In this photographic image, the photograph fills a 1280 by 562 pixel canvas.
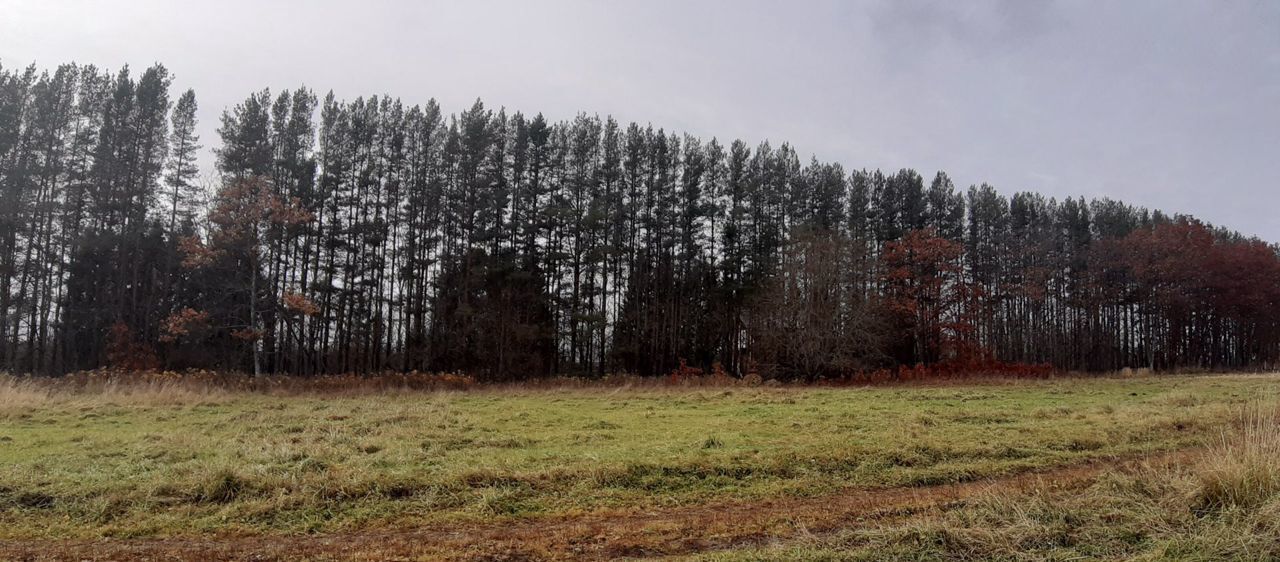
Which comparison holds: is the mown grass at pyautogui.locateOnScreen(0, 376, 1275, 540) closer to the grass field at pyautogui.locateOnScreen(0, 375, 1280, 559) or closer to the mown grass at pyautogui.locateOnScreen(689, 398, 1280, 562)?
the grass field at pyautogui.locateOnScreen(0, 375, 1280, 559)

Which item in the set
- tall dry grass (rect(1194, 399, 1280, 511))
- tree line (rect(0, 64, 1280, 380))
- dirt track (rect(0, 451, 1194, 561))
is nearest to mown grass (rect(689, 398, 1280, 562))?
tall dry grass (rect(1194, 399, 1280, 511))

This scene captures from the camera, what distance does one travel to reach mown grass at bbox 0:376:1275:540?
6.65m

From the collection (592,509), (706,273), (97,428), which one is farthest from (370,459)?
(706,273)

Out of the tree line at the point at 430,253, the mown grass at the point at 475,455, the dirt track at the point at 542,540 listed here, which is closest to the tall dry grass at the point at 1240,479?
the dirt track at the point at 542,540

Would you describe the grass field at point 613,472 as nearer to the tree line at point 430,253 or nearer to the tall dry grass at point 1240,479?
the tall dry grass at point 1240,479

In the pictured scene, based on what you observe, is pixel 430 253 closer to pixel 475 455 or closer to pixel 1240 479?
pixel 475 455

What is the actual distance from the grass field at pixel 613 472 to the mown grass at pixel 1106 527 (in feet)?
0.08

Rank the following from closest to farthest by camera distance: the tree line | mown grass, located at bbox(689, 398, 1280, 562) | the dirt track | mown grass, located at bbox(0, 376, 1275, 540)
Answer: mown grass, located at bbox(689, 398, 1280, 562) → the dirt track → mown grass, located at bbox(0, 376, 1275, 540) → the tree line

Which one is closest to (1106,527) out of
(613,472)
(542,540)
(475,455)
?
(542,540)

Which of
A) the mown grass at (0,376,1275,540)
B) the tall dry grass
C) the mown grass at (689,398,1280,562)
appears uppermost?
the tall dry grass

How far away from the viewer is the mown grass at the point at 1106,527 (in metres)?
4.23

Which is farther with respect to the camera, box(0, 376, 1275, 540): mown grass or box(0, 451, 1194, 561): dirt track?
box(0, 376, 1275, 540): mown grass

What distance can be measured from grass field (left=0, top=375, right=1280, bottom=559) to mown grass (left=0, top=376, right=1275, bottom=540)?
39 millimetres

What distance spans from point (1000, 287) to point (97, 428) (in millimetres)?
60341
